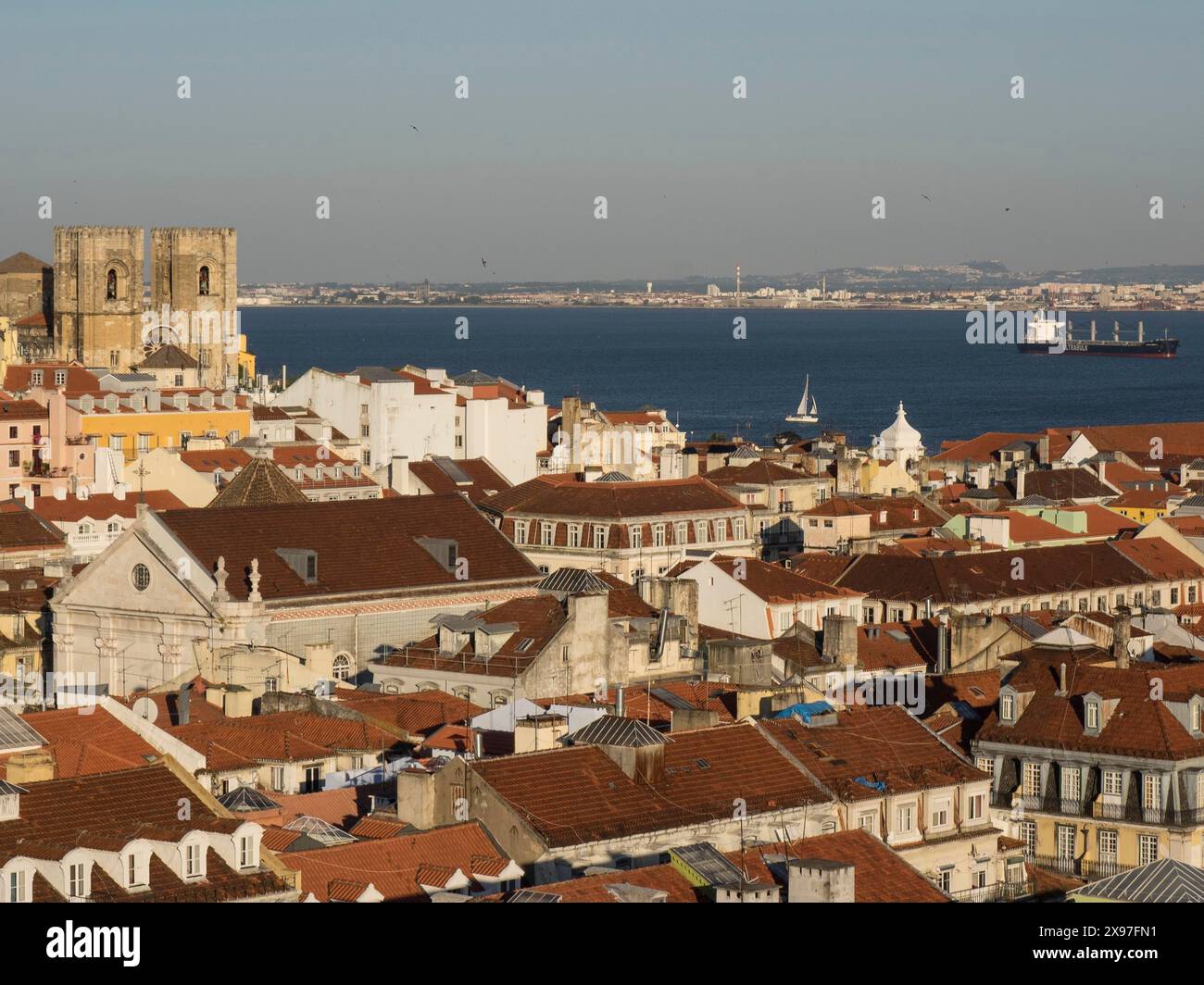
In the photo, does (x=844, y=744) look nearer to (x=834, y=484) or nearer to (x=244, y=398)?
(x=834, y=484)

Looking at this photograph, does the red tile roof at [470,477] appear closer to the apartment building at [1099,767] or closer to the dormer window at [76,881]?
the apartment building at [1099,767]

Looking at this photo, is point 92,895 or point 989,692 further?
point 989,692

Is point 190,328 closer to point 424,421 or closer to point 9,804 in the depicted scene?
point 424,421

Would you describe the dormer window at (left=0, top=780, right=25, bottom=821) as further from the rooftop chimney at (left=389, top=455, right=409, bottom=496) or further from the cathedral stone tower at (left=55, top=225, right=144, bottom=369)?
the cathedral stone tower at (left=55, top=225, right=144, bottom=369)

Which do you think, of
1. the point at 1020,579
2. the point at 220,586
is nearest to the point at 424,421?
the point at 1020,579

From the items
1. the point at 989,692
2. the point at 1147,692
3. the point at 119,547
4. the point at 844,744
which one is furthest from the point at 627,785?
the point at 119,547
